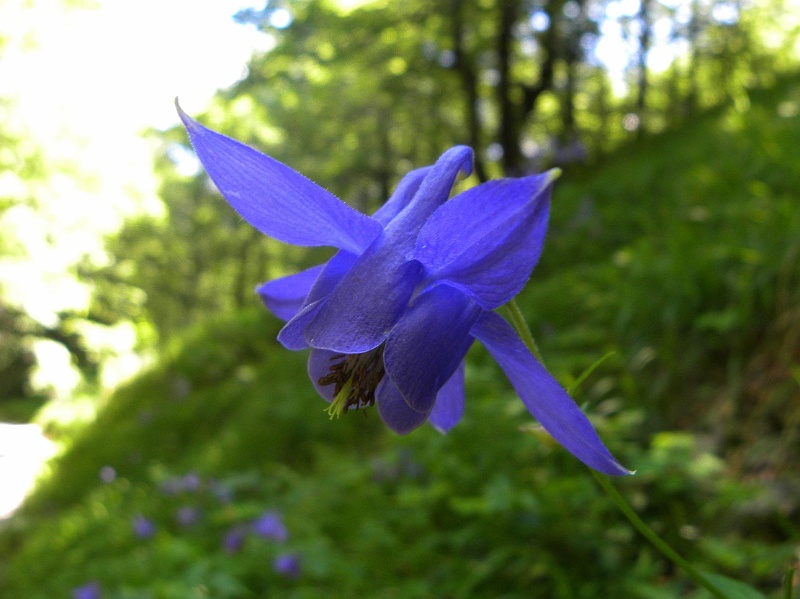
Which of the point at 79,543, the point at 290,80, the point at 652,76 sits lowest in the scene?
the point at 652,76

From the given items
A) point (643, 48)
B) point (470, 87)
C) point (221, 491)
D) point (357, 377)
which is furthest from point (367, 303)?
point (643, 48)

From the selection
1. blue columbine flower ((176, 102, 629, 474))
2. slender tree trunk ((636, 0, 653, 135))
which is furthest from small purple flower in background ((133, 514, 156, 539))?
slender tree trunk ((636, 0, 653, 135))

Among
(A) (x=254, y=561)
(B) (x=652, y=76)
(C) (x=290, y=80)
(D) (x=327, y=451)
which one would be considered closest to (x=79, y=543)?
(D) (x=327, y=451)

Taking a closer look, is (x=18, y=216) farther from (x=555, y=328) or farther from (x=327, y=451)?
(x=555, y=328)

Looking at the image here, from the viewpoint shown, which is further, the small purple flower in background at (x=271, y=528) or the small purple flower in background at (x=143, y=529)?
the small purple flower in background at (x=143, y=529)

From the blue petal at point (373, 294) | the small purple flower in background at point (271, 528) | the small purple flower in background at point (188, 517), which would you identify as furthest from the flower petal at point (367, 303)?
the small purple flower in background at point (188, 517)

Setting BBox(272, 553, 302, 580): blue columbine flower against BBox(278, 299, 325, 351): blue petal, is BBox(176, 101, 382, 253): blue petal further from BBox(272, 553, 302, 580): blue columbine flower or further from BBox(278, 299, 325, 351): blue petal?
BBox(272, 553, 302, 580): blue columbine flower

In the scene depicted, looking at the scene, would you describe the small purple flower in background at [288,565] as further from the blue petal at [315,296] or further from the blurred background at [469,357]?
the blue petal at [315,296]
